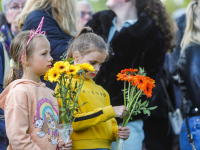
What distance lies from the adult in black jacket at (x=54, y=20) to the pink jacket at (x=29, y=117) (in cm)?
68

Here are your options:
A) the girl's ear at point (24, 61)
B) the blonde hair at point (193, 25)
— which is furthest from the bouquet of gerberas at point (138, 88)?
the blonde hair at point (193, 25)

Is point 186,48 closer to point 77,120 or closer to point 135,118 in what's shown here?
point 135,118

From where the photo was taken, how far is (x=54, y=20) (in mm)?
3492

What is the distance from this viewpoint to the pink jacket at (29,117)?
2.36m

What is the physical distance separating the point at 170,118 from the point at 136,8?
1.51 m

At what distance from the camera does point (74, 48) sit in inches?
119

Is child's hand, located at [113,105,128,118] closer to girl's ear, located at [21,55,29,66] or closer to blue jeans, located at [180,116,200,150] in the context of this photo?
girl's ear, located at [21,55,29,66]

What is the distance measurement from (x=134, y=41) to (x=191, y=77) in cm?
81

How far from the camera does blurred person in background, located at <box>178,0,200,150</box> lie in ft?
13.0

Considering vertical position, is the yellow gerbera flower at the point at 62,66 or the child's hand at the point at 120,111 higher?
the yellow gerbera flower at the point at 62,66

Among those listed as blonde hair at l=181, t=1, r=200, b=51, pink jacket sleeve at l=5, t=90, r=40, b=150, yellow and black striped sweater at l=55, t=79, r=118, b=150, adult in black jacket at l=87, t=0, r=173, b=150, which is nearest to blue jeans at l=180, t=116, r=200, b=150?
adult in black jacket at l=87, t=0, r=173, b=150

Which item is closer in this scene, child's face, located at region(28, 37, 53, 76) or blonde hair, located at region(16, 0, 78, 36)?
child's face, located at region(28, 37, 53, 76)

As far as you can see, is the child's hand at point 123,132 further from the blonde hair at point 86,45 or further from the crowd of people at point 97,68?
the blonde hair at point 86,45

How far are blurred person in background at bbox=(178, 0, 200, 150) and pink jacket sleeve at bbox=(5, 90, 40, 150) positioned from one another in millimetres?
2062
